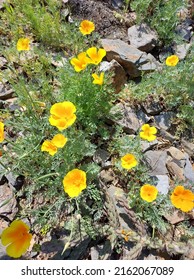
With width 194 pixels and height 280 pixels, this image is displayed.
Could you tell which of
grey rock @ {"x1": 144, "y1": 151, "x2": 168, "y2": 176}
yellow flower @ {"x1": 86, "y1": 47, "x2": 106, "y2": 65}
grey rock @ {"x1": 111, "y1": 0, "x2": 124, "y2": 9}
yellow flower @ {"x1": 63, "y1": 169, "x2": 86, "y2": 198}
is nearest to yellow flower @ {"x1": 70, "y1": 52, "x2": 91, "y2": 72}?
yellow flower @ {"x1": 86, "y1": 47, "x2": 106, "y2": 65}

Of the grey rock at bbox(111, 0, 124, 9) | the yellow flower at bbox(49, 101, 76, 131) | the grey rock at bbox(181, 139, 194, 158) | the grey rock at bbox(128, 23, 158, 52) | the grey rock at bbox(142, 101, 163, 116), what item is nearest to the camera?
the yellow flower at bbox(49, 101, 76, 131)

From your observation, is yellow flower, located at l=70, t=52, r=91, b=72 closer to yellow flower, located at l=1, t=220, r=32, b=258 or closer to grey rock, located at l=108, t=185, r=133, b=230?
grey rock, located at l=108, t=185, r=133, b=230

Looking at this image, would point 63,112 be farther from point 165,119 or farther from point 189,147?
point 189,147

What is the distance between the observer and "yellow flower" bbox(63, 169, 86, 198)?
7.41ft

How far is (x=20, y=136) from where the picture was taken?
3078 millimetres

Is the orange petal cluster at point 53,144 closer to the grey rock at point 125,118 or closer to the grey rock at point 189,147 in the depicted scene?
the grey rock at point 125,118

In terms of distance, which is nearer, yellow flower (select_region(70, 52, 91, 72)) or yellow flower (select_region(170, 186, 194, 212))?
yellow flower (select_region(170, 186, 194, 212))

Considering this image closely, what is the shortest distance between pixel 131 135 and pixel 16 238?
1650 mm

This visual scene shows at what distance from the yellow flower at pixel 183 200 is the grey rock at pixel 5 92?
2.21 m

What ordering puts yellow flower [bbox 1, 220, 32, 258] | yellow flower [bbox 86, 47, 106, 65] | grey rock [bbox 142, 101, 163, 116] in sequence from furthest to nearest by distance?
grey rock [bbox 142, 101, 163, 116] < yellow flower [bbox 86, 47, 106, 65] < yellow flower [bbox 1, 220, 32, 258]

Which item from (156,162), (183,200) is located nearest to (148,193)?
(183,200)

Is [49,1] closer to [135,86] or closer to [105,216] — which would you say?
[135,86]

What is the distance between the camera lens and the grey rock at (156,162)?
309 centimetres

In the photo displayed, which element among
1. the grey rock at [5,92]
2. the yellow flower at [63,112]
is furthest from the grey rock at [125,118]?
the grey rock at [5,92]
